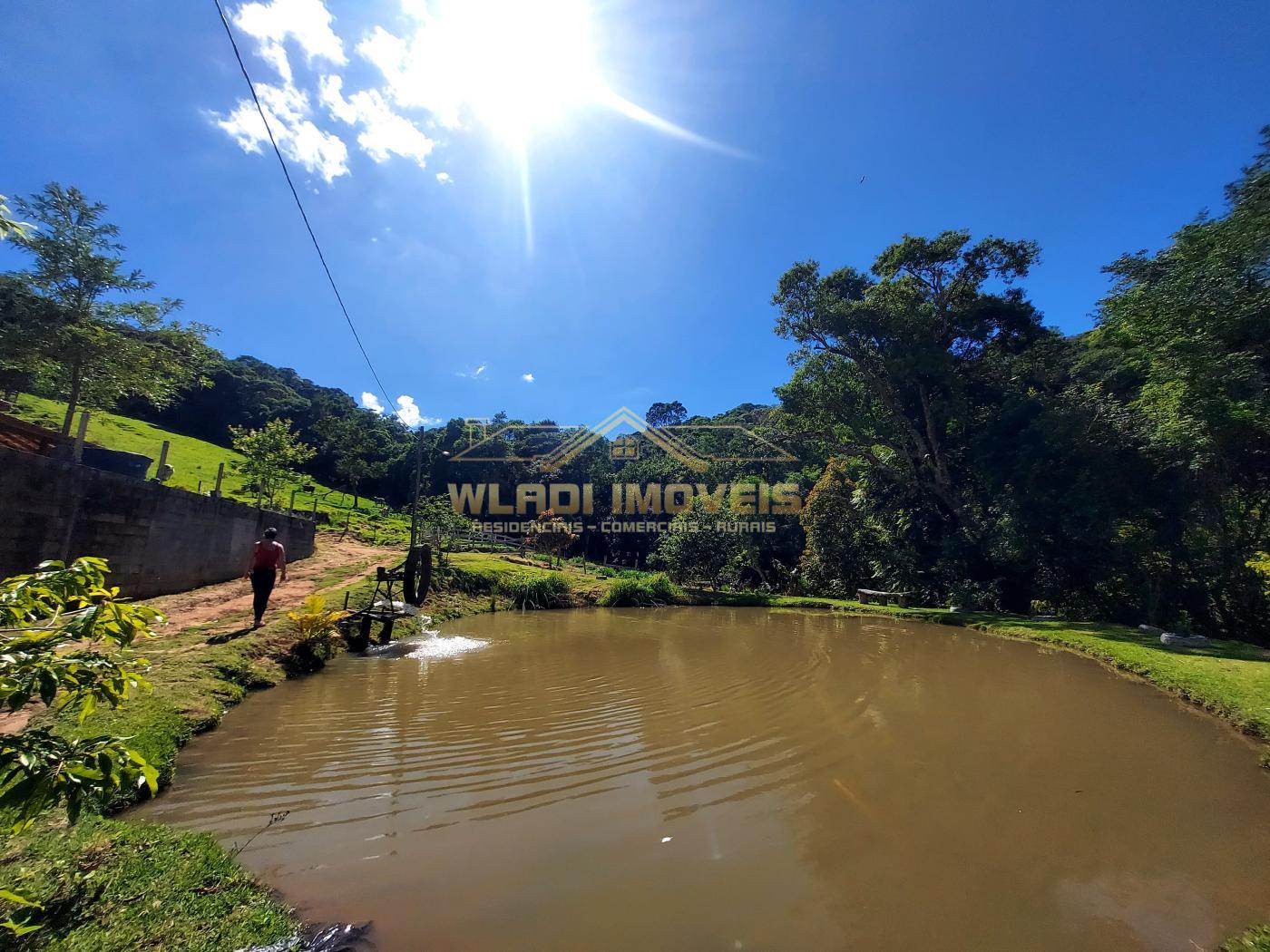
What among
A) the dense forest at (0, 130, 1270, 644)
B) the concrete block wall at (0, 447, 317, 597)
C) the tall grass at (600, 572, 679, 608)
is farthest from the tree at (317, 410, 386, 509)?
the concrete block wall at (0, 447, 317, 597)

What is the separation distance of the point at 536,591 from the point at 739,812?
1567 centimetres

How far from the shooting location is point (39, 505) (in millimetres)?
7945

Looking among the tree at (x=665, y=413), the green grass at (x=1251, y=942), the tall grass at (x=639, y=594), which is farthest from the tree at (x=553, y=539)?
the tree at (x=665, y=413)

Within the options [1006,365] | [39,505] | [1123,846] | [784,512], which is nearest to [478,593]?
[39,505]

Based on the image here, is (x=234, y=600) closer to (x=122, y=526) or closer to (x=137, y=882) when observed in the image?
(x=122, y=526)

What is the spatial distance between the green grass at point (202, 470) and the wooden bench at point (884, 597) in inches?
802

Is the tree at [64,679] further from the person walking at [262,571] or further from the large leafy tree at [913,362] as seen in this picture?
the large leafy tree at [913,362]

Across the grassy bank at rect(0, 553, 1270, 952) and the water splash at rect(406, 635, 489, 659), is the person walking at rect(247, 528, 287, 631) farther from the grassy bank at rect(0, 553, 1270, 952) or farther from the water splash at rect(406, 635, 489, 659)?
the water splash at rect(406, 635, 489, 659)

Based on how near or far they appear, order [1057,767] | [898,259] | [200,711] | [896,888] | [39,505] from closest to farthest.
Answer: [896,888], [1057,767], [200,711], [39,505], [898,259]

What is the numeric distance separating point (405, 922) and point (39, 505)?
958 centimetres

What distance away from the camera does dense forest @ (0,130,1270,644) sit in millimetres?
10992

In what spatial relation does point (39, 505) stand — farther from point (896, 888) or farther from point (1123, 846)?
point (1123, 846)

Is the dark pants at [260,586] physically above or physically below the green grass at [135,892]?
above

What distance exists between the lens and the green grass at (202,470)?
991 inches
